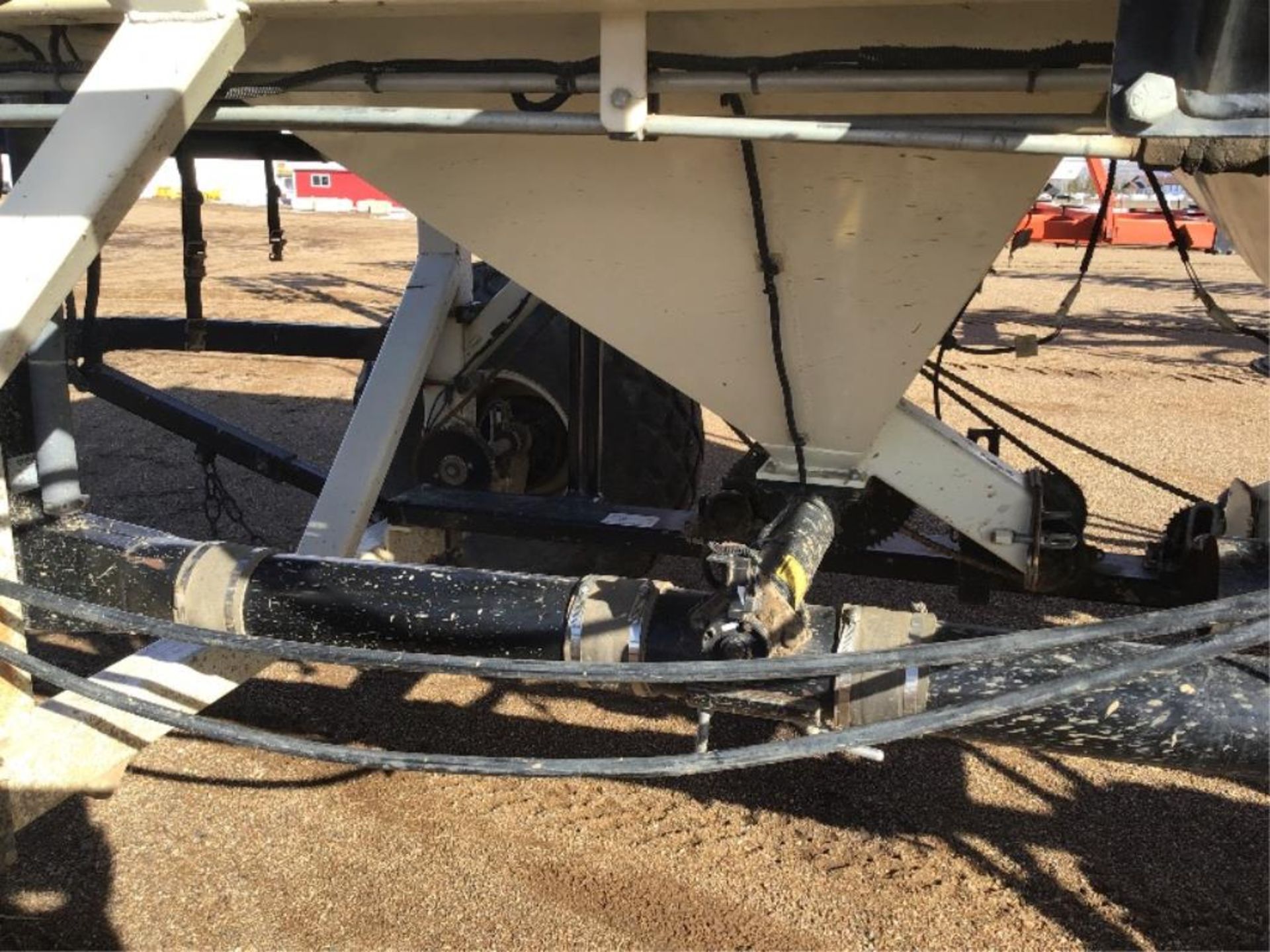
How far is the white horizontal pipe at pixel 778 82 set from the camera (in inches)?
76.7

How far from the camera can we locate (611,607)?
2.26 metres

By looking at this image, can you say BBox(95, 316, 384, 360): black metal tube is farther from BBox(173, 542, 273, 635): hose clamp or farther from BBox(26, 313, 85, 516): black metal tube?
BBox(173, 542, 273, 635): hose clamp

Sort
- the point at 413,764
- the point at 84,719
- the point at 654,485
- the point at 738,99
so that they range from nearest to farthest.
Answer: the point at 413,764, the point at 738,99, the point at 84,719, the point at 654,485

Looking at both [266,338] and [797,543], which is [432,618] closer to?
[797,543]

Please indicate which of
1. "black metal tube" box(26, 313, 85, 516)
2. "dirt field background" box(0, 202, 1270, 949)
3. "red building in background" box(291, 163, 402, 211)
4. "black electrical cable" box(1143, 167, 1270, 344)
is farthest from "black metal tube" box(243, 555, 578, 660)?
"red building in background" box(291, 163, 402, 211)

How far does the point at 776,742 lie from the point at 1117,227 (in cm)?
1976

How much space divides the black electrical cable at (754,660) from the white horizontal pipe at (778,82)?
828mm

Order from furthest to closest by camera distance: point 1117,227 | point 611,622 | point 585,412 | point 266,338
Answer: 1. point 1117,227
2. point 266,338
3. point 585,412
4. point 611,622

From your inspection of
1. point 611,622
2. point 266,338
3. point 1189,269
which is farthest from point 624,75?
point 266,338

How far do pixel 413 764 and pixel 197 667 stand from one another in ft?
3.39

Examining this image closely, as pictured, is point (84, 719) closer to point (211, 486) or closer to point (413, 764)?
point (413, 764)

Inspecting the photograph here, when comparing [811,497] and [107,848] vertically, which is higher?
[811,497]

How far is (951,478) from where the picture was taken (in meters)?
3.10

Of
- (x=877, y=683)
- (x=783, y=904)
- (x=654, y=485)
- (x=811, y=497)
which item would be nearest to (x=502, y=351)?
(x=654, y=485)
